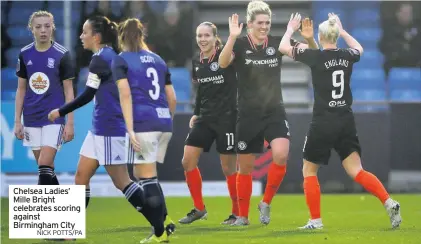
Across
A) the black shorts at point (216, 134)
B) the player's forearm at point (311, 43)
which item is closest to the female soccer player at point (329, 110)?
the player's forearm at point (311, 43)

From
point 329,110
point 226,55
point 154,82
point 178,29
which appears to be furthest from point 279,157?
point 178,29

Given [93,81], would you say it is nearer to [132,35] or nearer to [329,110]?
[132,35]

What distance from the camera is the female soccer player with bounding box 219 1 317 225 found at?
959 centimetres

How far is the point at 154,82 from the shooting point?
7.80 metres

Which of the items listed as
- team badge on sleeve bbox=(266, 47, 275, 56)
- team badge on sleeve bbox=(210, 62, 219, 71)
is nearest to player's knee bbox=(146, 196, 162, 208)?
team badge on sleeve bbox=(266, 47, 275, 56)

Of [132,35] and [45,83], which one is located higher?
[132,35]

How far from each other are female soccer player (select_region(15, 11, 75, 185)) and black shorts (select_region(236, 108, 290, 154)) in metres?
1.75

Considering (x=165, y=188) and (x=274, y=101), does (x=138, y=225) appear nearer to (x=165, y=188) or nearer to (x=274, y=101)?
(x=274, y=101)

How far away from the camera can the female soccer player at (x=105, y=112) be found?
792 cm

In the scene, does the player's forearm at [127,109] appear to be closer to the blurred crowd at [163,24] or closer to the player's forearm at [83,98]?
the player's forearm at [83,98]

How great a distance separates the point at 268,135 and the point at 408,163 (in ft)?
17.5

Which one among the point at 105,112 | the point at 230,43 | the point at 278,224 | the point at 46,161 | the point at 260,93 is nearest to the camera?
the point at 105,112

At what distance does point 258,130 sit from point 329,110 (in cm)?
96

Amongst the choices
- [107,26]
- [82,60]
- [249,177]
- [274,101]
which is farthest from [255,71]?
[82,60]
